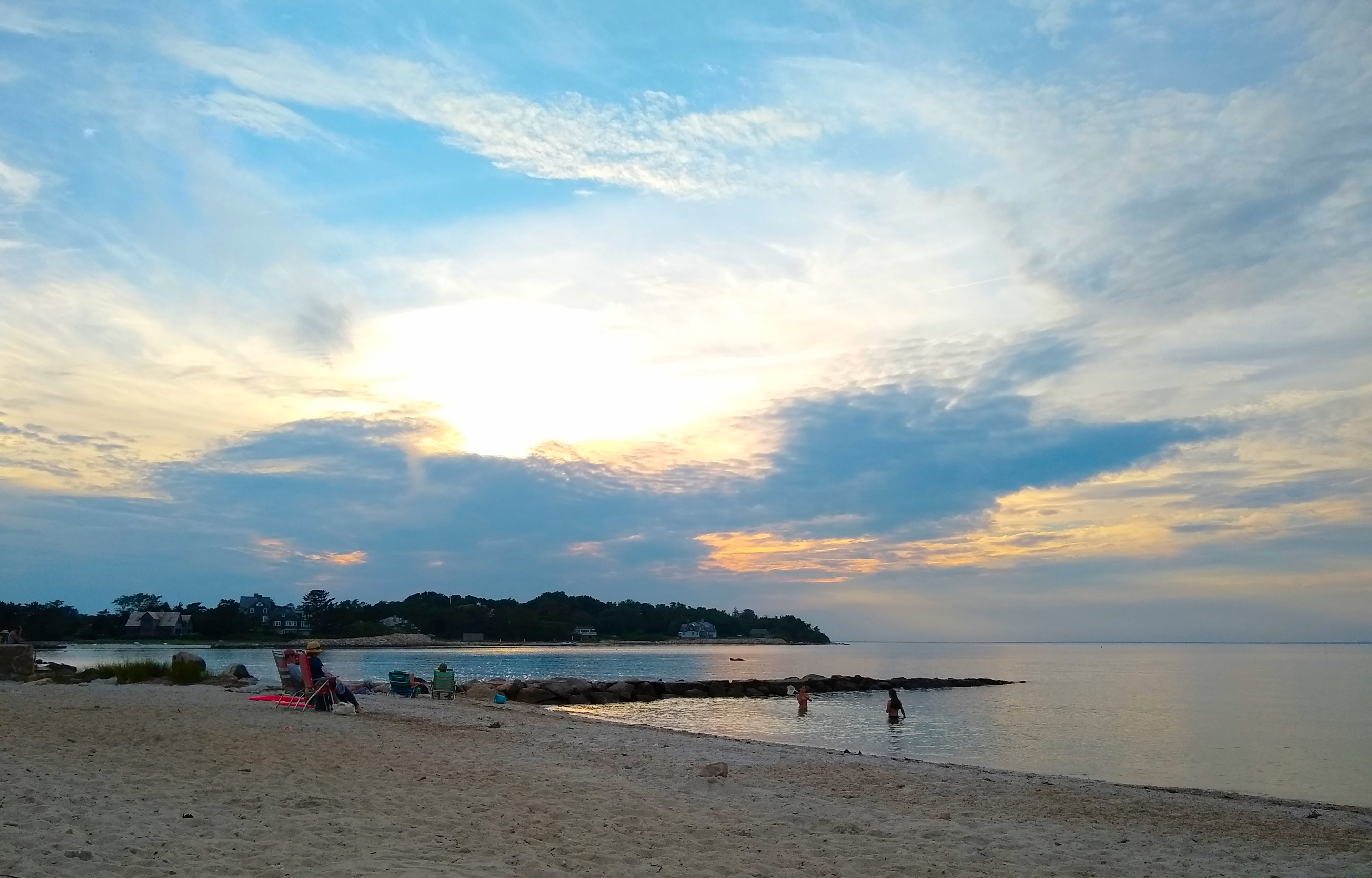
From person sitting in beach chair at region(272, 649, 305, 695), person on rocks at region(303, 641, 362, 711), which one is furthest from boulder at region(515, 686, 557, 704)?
person on rocks at region(303, 641, 362, 711)

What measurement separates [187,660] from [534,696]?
45.4 ft

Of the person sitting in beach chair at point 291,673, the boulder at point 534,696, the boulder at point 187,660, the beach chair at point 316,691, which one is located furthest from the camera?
the boulder at point 534,696

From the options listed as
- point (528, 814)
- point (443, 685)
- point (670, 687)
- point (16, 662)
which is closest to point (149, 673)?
point (16, 662)

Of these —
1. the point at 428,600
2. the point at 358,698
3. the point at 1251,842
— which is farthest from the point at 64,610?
the point at 1251,842

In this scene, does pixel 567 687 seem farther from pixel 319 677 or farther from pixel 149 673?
pixel 319 677

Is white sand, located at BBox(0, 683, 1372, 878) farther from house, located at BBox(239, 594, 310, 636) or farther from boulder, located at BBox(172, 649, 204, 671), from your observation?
house, located at BBox(239, 594, 310, 636)

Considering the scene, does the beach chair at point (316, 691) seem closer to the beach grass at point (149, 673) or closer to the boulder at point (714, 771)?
the beach grass at point (149, 673)

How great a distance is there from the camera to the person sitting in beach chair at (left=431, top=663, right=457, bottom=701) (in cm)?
2850

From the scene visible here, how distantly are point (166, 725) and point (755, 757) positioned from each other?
10.1m

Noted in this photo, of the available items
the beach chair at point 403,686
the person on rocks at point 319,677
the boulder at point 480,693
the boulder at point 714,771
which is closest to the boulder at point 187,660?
the beach chair at point 403,686

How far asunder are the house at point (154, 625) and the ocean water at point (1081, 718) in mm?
59650

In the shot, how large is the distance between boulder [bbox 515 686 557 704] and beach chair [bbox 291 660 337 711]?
1802cm

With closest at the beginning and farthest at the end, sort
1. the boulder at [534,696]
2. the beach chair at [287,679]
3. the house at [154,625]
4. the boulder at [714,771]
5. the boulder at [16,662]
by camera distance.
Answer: the boulder at [714,771] → the beach chair at [287,679] → the boulder at [16,662] → the boulder at [534,696] → the house at [154,625]

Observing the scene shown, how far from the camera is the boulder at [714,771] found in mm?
13336
